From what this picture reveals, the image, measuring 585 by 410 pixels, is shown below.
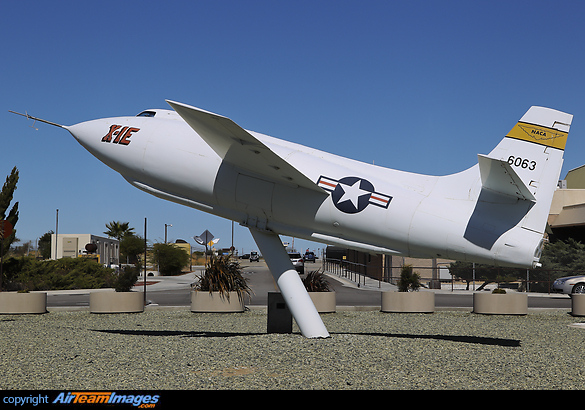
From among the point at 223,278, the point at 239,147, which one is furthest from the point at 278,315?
the point at 223,278

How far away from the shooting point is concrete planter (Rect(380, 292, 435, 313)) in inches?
731

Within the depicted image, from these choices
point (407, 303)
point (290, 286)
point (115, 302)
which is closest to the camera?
point (290, 286)

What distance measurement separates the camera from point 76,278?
1312 inches

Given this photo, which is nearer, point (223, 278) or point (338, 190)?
point (338, 190)

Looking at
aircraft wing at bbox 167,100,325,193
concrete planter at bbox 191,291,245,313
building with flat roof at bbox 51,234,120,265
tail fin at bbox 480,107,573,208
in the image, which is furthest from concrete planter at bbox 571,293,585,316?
building with flat roof at bbox 51,234,120,265

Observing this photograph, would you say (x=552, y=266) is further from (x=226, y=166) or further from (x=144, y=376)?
(x=144, y=376)

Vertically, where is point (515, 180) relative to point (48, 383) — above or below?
above

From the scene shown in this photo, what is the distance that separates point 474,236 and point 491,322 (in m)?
7.64

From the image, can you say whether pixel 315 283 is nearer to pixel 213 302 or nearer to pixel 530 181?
pixel 213 302

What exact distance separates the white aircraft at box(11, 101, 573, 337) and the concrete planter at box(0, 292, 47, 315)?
844 centimetres

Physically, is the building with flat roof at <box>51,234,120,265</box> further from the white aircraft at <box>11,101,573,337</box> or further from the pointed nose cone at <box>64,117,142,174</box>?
the white aircraft at <box>11,101,573,337</box>

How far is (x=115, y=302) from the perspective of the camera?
18.2 m

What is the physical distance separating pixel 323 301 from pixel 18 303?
9276 millimetres

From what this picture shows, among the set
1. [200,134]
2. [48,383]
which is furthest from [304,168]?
[48,383]
